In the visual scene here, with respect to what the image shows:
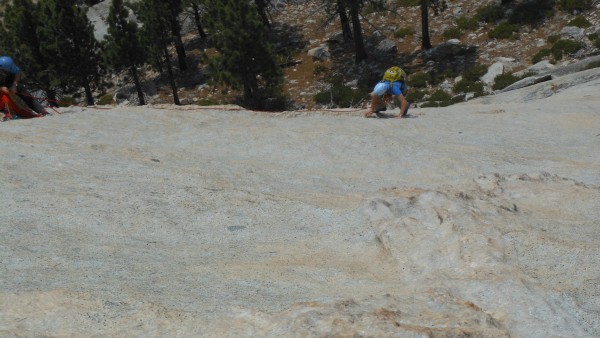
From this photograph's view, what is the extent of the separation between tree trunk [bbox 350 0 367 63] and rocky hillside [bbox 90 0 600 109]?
0.56m

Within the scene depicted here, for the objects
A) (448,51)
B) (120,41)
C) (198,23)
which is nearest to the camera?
(120,41)

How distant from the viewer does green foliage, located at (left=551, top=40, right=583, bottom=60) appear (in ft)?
100

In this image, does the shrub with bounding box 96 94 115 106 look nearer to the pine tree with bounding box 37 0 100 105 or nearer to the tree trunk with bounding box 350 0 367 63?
the pine tree with bounding box 37 0 100 105

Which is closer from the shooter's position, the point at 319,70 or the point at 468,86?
the point at 468,86

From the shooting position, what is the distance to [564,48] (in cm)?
3091

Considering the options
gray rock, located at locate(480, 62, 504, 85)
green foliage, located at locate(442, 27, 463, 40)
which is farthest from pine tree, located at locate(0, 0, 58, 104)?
green foliage, located at locate(442, 27, 463, 40)

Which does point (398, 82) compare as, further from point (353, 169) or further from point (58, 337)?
point (58, 337)

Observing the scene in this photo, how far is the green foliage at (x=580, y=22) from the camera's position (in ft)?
108

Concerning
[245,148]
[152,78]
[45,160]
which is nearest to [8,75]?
[45,160]

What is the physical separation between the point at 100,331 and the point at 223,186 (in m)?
3.71

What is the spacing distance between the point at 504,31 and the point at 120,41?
2419 cm

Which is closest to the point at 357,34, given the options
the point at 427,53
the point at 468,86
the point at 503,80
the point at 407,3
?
the point at 427,53

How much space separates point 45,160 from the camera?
812cm

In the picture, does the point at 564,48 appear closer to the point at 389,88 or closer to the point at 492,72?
the point at 492,72
